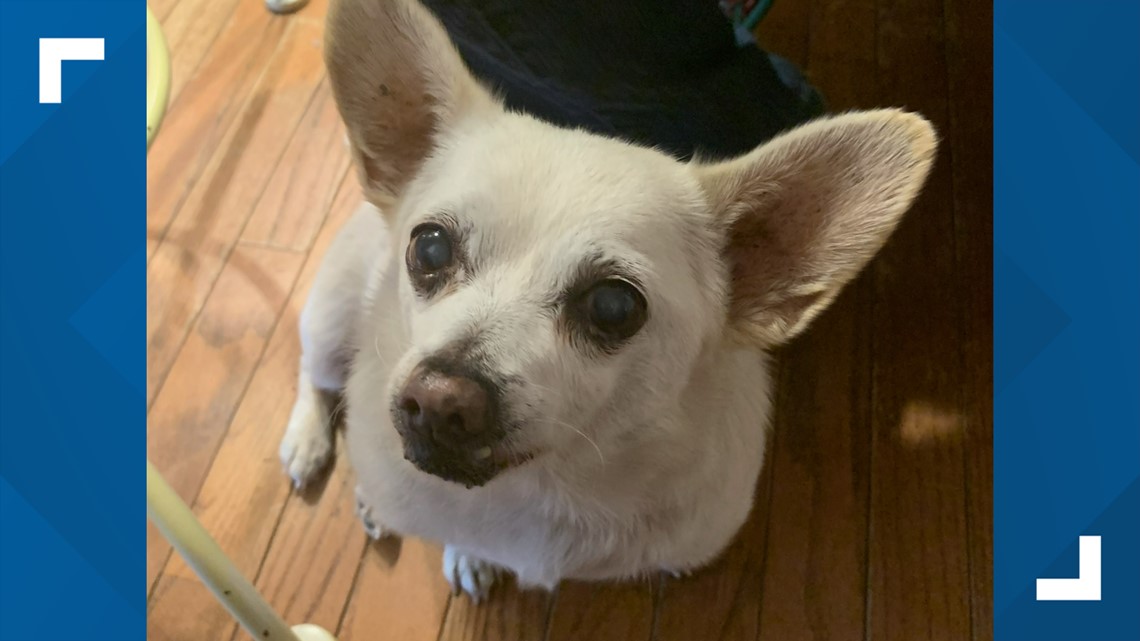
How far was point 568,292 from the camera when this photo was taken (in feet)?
3.05

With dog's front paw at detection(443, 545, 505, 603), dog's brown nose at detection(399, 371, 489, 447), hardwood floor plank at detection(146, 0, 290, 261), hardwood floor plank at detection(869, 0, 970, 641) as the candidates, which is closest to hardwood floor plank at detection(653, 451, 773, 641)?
hardwood floor plank at detection(869, 0, 970, 641)

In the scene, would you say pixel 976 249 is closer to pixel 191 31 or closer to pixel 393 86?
pixel 393 86

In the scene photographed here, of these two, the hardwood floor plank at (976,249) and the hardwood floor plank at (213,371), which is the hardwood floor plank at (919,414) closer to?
the hardwood floor plank at (976,249)

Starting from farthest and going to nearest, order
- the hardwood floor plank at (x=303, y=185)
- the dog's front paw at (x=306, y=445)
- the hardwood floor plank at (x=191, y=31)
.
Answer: the hardwood floor plank at (x=191, y=31)
the hardwood floor plank at (x=303, y=185)
the dog's front paw at (x=306, y=445)

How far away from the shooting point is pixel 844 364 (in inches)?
A: 74.0

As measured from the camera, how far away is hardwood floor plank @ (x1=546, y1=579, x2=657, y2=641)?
1588mm

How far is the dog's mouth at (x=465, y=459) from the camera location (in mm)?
871

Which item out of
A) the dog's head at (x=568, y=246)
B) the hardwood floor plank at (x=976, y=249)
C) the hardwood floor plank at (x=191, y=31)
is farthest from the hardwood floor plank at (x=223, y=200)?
the hardwood floor plank at (x=976, y=249)

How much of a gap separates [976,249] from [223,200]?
1.90 metres

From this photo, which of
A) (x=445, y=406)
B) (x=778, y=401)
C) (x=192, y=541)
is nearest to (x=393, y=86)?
(x=445, y=406)
